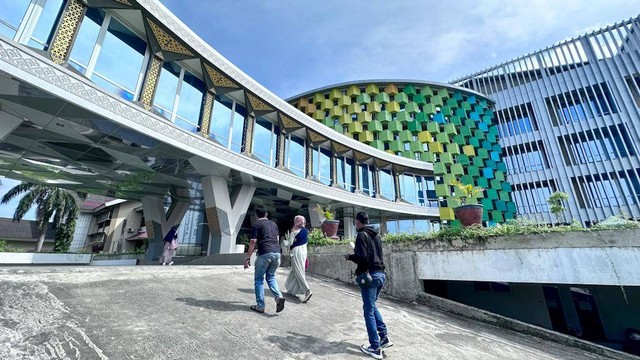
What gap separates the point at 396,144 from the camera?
95.0 feet

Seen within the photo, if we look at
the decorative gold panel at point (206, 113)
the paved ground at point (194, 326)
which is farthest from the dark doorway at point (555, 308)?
the decorative gold panel at point (206, 113)

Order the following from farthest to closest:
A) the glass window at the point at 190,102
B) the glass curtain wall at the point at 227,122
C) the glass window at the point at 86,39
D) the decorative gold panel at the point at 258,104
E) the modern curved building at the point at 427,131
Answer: the modern curved building at the point at 427,131
the decorative gold panel at the point at 258,104
the glass curtain wall at the point at 227,122
the glass window at the point at 190,102
the glass window at the point at 86,39

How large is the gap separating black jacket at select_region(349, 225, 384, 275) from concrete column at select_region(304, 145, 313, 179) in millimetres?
14845

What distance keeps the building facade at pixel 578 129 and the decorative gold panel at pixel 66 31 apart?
1314 inches

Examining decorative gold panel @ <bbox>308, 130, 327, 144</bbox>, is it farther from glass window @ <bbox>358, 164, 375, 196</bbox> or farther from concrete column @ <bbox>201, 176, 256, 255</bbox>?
concrete column @ <bbox>201, 176, 256, 255</bbox>

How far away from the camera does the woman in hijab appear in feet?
17.7

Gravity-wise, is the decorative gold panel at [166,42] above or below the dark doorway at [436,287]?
above

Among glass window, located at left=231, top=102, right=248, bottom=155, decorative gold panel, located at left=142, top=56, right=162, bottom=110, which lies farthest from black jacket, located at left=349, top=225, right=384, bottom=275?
glass window, located at left=231, top=102, right=248, bottom=155

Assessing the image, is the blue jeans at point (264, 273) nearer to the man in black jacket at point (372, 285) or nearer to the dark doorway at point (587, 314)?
the man in black jacket at point (372, 285)

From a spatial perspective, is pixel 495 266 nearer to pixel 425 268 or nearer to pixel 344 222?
pixel 425 268

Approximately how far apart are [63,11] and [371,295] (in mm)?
11618

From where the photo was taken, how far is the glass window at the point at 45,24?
7539mm

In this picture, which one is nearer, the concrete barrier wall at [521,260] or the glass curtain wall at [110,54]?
the concrete barrier wall at [521,260]

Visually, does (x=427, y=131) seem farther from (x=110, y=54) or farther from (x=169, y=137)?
(x=110, y=54)
